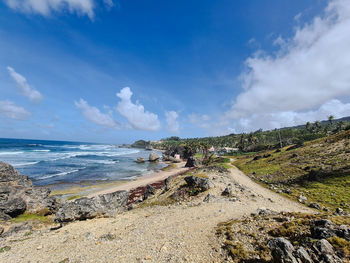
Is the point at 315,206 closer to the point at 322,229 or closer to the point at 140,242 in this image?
the point at 322,229

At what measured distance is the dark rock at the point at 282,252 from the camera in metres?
5.33

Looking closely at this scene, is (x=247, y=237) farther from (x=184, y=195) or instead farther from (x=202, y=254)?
(x=184, y=195)

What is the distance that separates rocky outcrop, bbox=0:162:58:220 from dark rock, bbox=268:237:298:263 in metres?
25.0

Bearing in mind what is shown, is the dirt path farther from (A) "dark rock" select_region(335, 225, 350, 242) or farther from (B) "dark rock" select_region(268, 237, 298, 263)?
(A) "dark rock" select_region(335, 225, 350, 242)

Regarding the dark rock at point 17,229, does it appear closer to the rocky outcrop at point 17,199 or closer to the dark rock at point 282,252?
the rocky outcrop at point 17,199

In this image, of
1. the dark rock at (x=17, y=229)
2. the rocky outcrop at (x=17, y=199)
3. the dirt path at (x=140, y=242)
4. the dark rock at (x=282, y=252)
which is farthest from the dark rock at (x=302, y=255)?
the rocky outcrop at (x=17, y=199)

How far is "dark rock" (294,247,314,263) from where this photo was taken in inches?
202

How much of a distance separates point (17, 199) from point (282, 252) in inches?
1046

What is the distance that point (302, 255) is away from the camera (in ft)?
17.3

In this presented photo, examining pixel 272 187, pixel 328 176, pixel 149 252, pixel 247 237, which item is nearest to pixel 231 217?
pixel 247 237

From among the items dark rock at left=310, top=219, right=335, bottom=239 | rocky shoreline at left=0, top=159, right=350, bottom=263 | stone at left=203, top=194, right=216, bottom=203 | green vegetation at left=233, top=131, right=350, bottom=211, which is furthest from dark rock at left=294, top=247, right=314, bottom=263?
green vegetation at left=233, top=131, right=350, bottom=211

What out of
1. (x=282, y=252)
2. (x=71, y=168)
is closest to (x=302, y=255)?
(x=282, y=252)

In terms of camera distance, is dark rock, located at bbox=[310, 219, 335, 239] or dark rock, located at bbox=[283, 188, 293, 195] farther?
dark rock, located at bbox=[283, 188, 293, 195]

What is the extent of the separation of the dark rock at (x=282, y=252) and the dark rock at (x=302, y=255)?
17 cm
